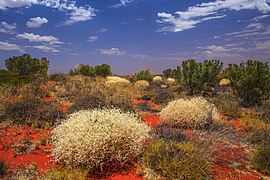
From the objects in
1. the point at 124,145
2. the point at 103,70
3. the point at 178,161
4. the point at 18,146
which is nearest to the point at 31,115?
the point at 18,146

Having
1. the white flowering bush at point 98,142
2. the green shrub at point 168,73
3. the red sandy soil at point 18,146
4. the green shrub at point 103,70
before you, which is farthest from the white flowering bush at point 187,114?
the green shrub at point 168,73

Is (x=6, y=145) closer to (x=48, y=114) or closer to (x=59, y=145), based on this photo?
(x=59, y=145)

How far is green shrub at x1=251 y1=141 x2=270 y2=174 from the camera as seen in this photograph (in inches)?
248

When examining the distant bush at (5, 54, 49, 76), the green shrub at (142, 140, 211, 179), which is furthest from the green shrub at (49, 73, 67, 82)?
the green shrub at (142, 140, 211, 179)

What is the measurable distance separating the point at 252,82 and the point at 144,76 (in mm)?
14986

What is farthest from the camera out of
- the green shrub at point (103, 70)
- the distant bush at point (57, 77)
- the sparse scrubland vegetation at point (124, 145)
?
the green shrub at point (103, 70)

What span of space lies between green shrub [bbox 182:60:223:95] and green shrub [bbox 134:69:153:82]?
391 inches

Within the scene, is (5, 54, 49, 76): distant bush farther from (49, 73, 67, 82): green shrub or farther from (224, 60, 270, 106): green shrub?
(224, 60, 270, 106): green shrub

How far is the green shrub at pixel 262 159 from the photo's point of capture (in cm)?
631

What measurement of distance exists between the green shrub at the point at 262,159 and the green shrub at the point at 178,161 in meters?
1.21

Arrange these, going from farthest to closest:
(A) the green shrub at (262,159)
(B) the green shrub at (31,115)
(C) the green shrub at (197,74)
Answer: (C) the green shrub at (197,74) → (B) the green shrub at (31,115) → (A) the green shrub at (262,159)

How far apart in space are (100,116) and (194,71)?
13179mm

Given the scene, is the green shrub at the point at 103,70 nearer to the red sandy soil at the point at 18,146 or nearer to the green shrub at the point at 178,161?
the red sandy soil at the point at 18,146

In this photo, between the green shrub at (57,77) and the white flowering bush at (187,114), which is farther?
the green shrub at (57,77)
